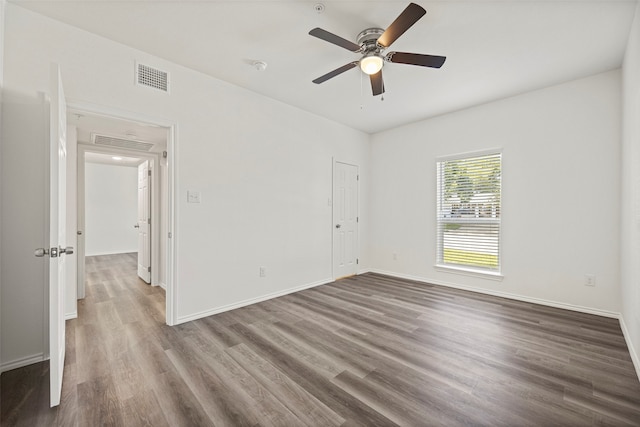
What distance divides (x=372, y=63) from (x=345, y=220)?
3078 millimetres

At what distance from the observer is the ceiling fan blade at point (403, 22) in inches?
70.9

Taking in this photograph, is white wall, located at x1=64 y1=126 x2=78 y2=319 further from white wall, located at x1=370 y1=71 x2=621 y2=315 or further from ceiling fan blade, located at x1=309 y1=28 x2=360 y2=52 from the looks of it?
white wall, located at x1=370 y1=71 x2=621 y2=315

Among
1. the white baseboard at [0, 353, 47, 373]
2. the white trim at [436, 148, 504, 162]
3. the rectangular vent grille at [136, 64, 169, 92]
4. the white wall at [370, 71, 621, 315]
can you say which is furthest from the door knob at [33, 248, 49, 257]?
the white trim at [436, 148, 504, 162]

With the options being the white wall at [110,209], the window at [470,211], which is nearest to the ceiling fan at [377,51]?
the window at [470,211]

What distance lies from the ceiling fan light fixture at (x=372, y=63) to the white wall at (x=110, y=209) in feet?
28.4

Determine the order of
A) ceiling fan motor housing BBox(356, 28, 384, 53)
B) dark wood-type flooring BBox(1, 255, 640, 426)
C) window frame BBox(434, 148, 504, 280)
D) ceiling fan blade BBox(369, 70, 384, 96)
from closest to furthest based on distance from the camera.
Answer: dark wood-type flooring BBox(1, 255, 640, 426) < ceiling fan motor housing BBox(356, 28, 384, 53) < ceiling fan blade BBox(369, 70, 384, 96) < window frame BBox(434, 148, 504, 280)

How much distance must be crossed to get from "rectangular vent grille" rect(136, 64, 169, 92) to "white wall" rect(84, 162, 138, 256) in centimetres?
684

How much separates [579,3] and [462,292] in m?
3.50

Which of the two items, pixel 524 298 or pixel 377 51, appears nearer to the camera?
pixel 377 51

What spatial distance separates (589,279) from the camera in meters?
3.29

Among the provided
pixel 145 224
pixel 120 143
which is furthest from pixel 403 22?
pixel 145 224

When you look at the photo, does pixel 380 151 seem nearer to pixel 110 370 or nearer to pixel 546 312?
pixel 546 312

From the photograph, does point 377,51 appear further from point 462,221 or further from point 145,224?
point 145,224

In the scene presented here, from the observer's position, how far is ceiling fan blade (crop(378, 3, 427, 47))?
5.91 ft
